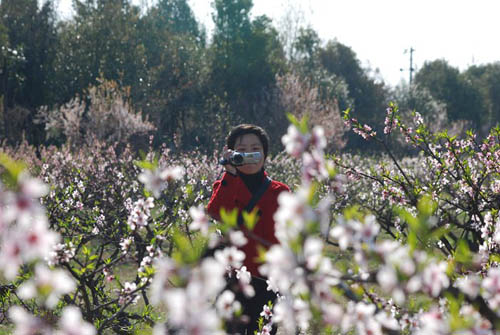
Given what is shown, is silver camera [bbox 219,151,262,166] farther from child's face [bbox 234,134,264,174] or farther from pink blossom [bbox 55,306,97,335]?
pink blossom [bbox 55,306,97,335]

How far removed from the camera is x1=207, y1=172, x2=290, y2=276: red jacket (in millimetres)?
3539

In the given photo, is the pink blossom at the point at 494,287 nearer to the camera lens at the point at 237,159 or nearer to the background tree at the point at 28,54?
the camera lens at the point at 237,159

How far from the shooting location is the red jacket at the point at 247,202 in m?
3.54

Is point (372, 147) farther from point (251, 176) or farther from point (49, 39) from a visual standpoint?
point (251, 176)

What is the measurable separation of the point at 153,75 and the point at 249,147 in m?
24.7

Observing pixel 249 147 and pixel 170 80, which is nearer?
pixel 249 147

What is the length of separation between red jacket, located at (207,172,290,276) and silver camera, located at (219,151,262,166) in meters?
0.24

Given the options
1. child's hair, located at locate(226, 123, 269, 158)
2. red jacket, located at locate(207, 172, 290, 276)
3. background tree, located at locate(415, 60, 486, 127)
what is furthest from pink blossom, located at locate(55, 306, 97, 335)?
background tree, located at locate(415, 60, 486, 127)

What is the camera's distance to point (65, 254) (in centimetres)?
212

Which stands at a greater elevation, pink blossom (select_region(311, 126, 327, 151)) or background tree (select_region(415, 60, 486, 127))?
background tree (select_region(415, 60, 486, 127))

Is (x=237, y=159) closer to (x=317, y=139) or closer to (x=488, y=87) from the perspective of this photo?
(x=317, y=139)

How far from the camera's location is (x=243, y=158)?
142 inches

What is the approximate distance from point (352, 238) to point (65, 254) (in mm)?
1347

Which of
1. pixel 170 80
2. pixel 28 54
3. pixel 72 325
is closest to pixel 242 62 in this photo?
pixel 170 80
